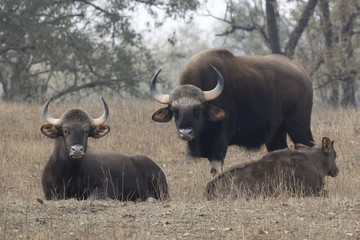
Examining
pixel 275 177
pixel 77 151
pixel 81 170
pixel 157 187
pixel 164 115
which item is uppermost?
pixel 164 115

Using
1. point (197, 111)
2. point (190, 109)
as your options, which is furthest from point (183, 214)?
point (197, 111)

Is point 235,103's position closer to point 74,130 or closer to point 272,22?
point 74,130

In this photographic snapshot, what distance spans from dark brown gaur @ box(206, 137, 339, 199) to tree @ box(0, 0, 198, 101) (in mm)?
19650

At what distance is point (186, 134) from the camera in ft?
37.9

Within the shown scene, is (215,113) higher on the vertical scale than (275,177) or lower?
higher

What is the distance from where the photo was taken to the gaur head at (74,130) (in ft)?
32.8

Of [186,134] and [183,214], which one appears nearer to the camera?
[183,214]

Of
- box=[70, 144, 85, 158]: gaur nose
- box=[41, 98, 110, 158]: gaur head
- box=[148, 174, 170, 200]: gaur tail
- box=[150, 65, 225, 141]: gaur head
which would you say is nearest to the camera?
box=[70, 144, 85, 158]: gaur nose

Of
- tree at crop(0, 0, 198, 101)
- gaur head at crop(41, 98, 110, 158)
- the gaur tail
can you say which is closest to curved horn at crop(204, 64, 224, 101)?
the gaur tail

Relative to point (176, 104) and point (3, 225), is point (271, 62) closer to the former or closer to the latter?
point (176, 104)

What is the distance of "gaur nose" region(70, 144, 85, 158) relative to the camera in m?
9.80

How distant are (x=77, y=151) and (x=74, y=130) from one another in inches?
17.8

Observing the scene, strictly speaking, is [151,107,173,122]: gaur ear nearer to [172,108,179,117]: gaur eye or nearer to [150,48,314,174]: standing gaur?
[150,48,314,174]: standing gaur

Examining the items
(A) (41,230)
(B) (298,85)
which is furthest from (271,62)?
(A) (41,230)
